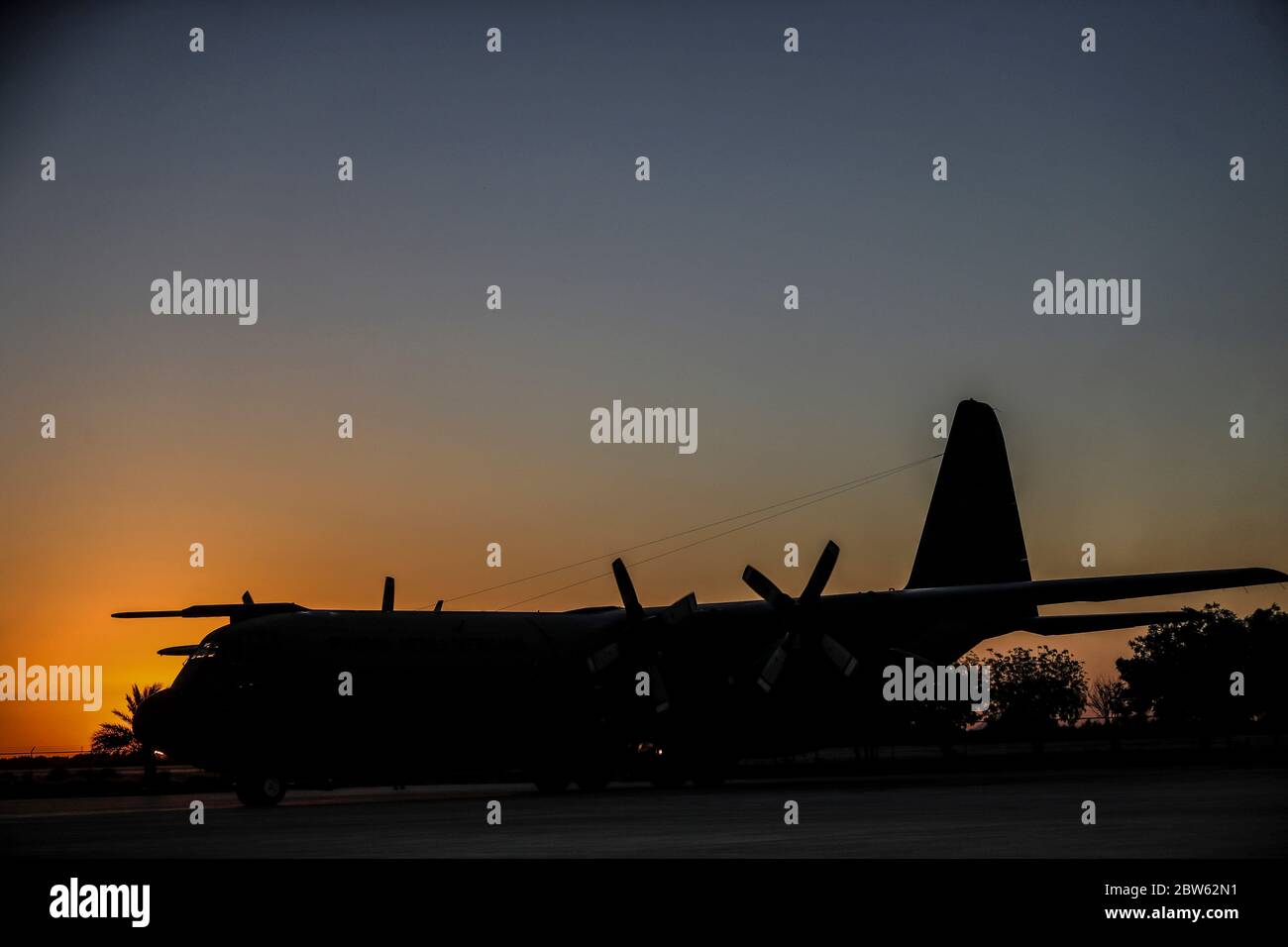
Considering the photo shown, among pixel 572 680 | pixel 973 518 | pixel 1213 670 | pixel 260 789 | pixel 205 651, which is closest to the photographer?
pixel 205 651

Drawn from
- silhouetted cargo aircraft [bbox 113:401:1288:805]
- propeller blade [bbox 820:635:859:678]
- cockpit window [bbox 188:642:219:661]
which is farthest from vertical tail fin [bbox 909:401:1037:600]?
cockpit window [bbox 188:642:219:661]

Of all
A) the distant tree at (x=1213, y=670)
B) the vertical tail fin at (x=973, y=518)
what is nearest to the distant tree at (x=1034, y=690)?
the distant tree at (x=1213, y=670)

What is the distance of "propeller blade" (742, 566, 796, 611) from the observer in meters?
33.5

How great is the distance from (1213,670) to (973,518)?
309 ft

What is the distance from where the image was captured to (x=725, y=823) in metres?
22.8

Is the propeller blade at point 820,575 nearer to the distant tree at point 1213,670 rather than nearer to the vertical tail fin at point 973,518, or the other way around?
the vertical tail fin at point 973,518

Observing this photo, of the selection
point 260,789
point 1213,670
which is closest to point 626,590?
point 260,789

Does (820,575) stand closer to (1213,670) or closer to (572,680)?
(572,680)

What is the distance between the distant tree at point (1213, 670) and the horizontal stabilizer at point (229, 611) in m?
105

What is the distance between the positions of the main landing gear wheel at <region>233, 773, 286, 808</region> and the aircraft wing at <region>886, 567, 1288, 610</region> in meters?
13.9

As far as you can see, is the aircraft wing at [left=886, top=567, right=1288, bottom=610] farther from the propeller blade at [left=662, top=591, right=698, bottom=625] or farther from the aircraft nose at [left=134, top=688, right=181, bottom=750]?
the aircraft nose at [left=134, top=688, right=181, bottom=750]

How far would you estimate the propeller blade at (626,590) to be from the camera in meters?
33.8
